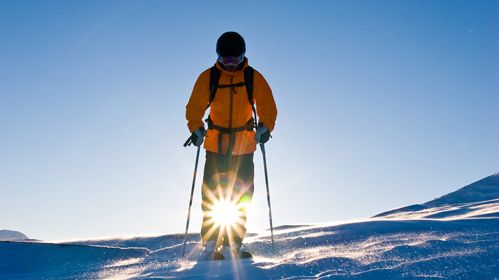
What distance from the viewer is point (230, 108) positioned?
6156 millimetres

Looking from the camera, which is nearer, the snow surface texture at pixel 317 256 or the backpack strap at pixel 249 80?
the snow surface texture at pixel 317 256

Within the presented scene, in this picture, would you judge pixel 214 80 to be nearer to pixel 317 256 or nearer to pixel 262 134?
pixel 262 134

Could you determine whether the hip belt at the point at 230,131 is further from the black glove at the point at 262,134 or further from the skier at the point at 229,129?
the black glove at the point at 262,134

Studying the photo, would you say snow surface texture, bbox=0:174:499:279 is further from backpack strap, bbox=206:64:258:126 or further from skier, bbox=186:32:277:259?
backpack strap, bbox=206:64:258:126

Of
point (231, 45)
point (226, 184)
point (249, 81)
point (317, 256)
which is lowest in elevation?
point (317, 256)

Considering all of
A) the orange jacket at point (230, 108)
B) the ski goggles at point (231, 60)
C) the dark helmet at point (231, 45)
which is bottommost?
the orange jacket at point (230, 108)

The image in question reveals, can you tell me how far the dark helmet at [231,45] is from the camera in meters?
5.94

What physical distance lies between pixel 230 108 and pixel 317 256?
2150 mm

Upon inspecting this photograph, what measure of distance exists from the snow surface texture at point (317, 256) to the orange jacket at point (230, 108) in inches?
48.8

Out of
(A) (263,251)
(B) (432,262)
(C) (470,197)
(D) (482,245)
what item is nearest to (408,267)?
(B) (432,262)

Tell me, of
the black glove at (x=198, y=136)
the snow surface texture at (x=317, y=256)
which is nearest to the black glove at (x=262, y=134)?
the black glove at (x=198, y=136)

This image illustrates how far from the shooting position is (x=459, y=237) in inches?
196

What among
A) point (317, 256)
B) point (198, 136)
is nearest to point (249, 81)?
point (198, 136)

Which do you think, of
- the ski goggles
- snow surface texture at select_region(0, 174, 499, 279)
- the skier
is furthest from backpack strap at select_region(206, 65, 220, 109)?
snow surface texture at select_region(0, 174, 499, 279)
